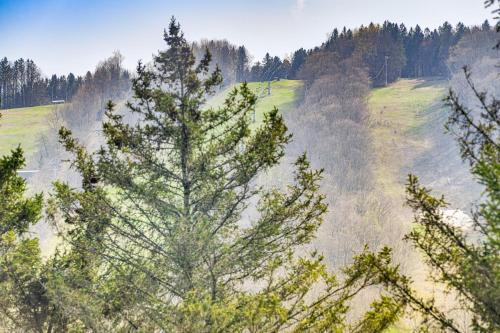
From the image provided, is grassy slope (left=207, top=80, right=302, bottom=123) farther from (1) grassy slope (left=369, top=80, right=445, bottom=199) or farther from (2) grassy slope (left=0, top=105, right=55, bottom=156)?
(2) grassy slope (left=0, top=105, right=55, bottom=156)

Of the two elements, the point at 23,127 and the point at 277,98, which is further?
the point at 23,127

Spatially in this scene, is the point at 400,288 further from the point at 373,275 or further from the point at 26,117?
the point at 26,117

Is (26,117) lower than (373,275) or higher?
higher

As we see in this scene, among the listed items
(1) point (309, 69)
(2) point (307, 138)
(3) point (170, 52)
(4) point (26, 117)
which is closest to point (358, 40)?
(1) point (309, 69)

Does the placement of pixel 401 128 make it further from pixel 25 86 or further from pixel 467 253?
pixel 25 86

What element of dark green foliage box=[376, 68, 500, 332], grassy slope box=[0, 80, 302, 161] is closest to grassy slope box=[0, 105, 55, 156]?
grassy slope box=[0, 80, 302, 161]

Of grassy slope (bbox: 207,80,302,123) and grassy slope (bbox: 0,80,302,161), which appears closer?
grassy slope (bbox: 0,80,302,161)

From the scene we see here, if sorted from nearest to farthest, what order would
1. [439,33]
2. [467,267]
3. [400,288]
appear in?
[467,267]
[400,288]
[439,33]

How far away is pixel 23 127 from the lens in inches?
3140

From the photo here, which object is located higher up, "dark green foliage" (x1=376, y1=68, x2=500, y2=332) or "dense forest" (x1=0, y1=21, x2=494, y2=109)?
"dense forest" (x1=0, y1=21, x2=494, y2=109)

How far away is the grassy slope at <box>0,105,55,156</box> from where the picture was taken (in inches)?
2729

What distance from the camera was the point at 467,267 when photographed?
5043mm

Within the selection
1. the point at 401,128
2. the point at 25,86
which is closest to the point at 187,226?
the point at 401,128

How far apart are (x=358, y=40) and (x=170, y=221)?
86.2m
